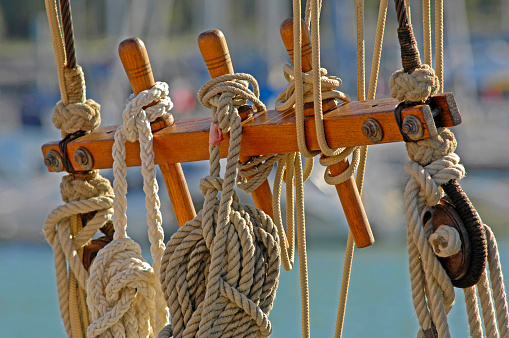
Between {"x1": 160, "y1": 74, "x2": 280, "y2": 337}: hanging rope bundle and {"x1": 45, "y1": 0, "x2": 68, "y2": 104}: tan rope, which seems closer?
{"x1": 160, "y1": 74, "x2": 280, "y2": 337}: hanging rope bundle

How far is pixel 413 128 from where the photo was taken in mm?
917

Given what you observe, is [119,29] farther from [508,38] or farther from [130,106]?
[130,106]

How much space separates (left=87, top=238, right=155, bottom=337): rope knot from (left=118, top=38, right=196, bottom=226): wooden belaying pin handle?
14cm

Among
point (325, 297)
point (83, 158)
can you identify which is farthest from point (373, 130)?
Answer: point (325, 297)

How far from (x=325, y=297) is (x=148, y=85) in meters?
5.68

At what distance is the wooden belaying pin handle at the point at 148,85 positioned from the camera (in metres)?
1.14

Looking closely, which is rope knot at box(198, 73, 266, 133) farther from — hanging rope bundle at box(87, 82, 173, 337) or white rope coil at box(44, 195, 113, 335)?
white rope coil at box(44, 195, 113, 335)

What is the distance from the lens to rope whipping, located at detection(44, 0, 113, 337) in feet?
4.00

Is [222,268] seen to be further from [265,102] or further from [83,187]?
[265,102]

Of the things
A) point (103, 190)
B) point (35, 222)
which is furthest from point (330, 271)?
point (103, 190)

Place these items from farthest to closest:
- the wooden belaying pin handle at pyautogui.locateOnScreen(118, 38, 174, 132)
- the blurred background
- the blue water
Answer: the blurred background < the blue water < the wooden belaying pin handle at pyautogui.locateOnScreen(118, 38, 174, 132)

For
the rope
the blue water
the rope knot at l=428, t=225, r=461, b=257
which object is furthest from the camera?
the blue water

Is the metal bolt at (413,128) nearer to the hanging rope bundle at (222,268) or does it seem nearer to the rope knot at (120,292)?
the hanging rope bundle at (222,268)

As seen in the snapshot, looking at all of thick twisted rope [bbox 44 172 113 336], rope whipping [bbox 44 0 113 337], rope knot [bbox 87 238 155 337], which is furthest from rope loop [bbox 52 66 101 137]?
rope knot [bbox 87 238 155 337]
